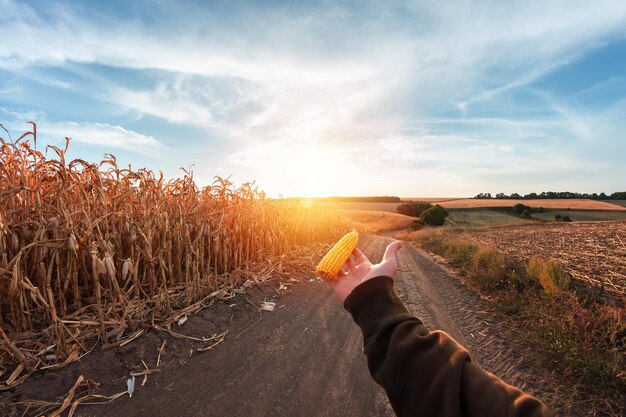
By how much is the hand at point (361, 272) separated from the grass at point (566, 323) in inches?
147

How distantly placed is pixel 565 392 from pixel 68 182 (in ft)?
22.7

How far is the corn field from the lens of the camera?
3.34 metres

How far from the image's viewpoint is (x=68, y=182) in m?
4.12

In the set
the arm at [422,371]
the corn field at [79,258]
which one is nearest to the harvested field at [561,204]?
the corn field at [79,258]

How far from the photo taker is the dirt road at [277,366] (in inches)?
119

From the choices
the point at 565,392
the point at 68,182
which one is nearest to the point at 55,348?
the point at 68,182

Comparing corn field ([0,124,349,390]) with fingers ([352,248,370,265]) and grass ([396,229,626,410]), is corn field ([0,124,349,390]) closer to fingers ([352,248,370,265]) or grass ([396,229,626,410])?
fingers ([352,248,370,265])

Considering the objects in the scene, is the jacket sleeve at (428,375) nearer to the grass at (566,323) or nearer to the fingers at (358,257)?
the fingers at (358,257)

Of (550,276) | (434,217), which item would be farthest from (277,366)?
(434,217)

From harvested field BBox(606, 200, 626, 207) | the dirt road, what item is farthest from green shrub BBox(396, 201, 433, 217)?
the dirt road

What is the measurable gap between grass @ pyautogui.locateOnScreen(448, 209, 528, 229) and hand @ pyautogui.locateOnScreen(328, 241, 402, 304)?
53584 mm

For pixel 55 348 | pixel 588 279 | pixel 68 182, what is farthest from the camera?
pixel 588 279

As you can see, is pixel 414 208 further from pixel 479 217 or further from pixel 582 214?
pixel 582 214

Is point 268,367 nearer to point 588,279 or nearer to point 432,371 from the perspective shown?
point 432,371
